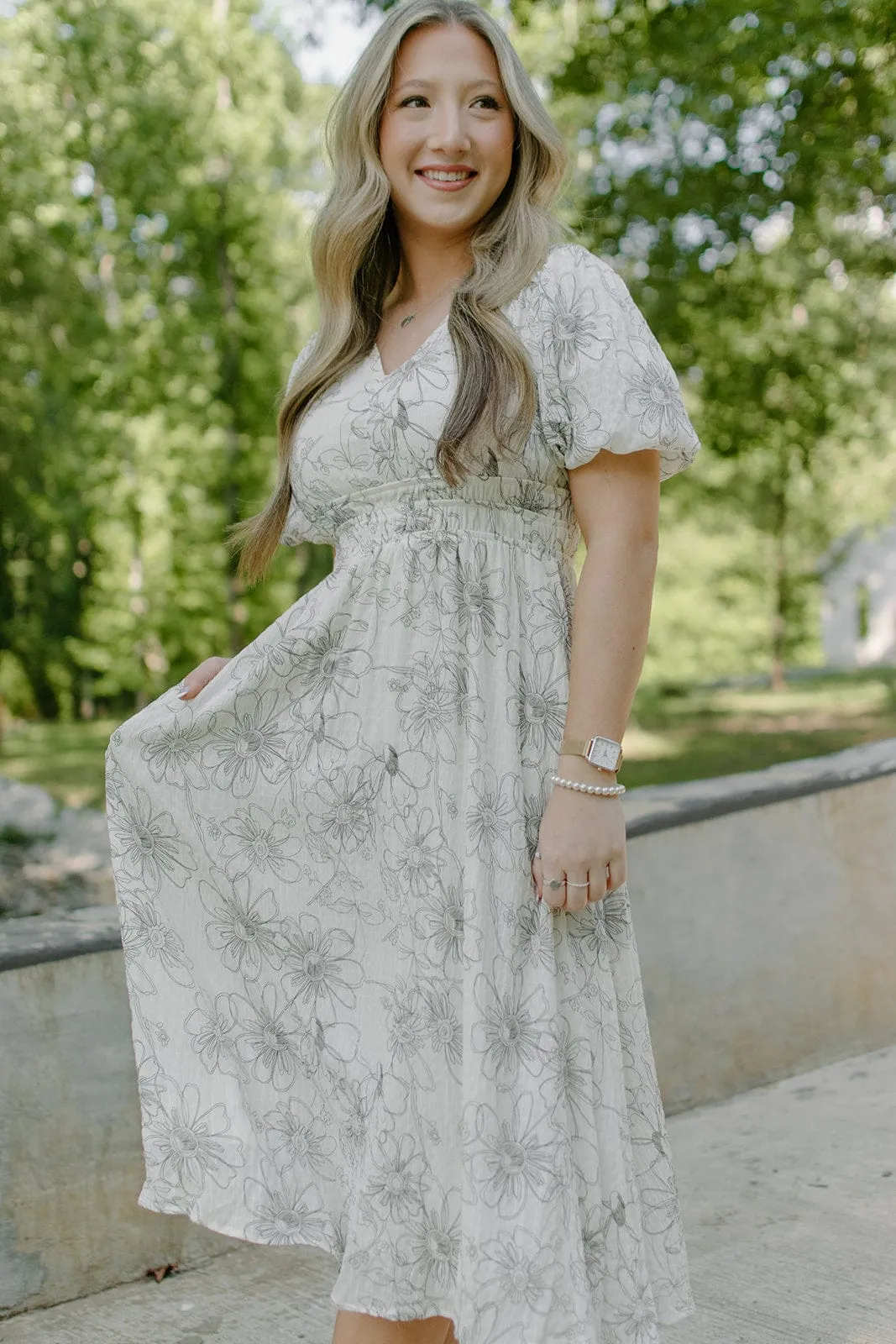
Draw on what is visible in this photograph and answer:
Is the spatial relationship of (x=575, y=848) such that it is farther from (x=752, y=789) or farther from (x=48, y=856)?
(x=48, y=856)

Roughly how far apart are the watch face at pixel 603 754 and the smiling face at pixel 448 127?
78cm

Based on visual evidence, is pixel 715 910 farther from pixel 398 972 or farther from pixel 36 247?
pixel 36 247

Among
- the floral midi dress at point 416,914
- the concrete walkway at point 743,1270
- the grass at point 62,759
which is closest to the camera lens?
the floral midi dress at point 416,914

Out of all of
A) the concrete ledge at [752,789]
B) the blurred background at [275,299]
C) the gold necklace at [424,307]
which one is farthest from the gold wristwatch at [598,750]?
the blurred background at [275,299]

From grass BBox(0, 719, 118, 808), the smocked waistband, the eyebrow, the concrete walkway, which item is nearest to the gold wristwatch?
the smocked waistband

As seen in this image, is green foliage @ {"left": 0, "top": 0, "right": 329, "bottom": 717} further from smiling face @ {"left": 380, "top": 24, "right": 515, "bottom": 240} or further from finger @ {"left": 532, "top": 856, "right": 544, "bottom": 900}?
finger @ {"left": 532, "top": 856, "right": 544, "bottom": 900}

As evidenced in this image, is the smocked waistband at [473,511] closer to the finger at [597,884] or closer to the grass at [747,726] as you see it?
the finger at [597,884]

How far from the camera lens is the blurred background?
710 cm

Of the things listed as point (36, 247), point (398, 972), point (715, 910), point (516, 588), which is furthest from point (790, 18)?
point (36, 247)

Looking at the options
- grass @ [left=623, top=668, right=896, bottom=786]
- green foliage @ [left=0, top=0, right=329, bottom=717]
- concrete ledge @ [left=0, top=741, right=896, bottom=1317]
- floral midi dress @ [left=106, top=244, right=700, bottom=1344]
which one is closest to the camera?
floral midi dress @ [left=106, top=244, right=700, bottom=1344]

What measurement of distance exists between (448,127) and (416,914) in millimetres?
1069

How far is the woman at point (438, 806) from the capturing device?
1617 millimetres

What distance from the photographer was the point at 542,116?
1867 mm

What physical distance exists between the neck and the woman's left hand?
782 millimetres
